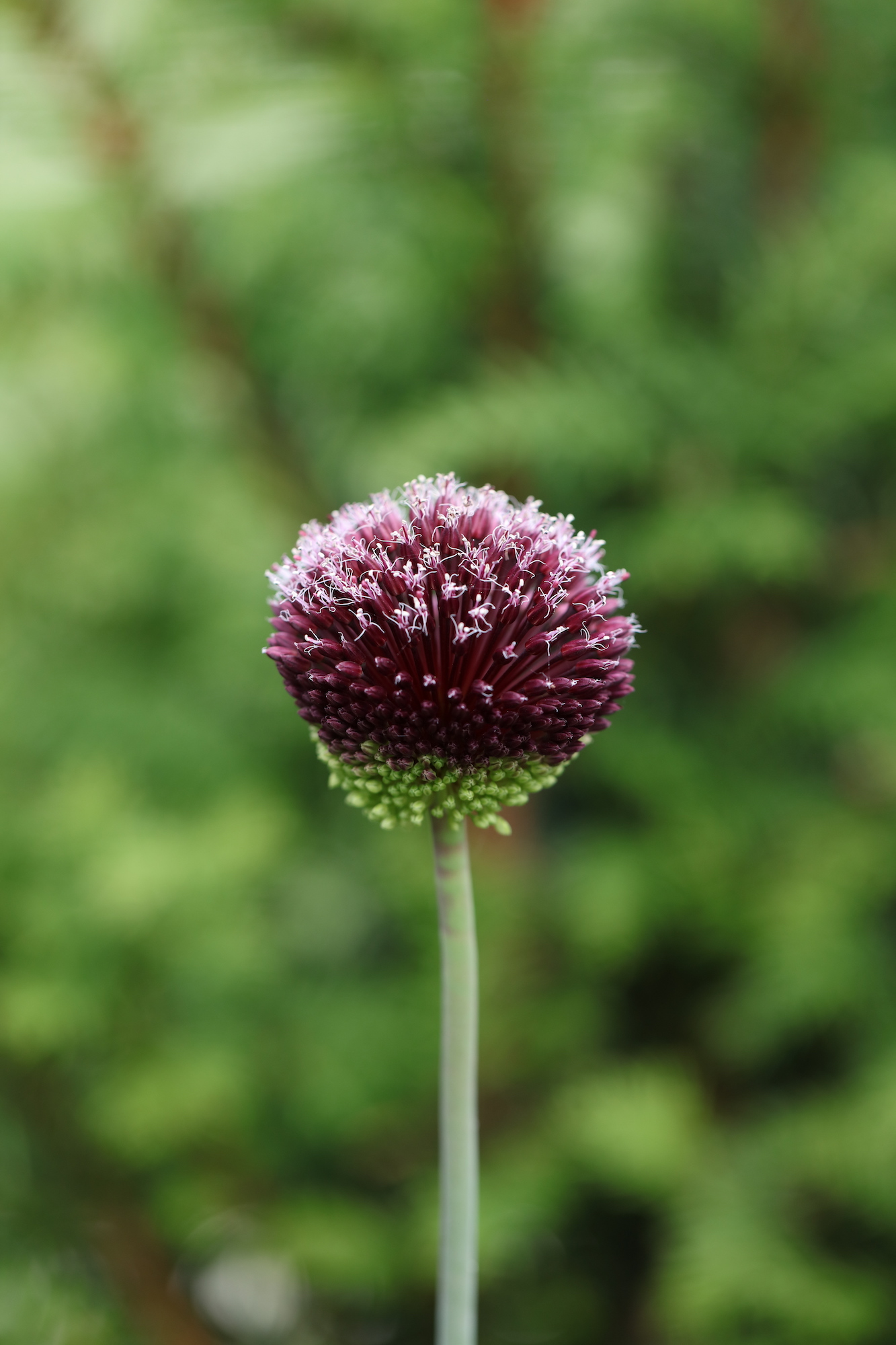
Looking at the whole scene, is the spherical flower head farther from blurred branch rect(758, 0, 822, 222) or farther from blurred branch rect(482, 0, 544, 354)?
blurred branch rect(758, 0, 822, 222)

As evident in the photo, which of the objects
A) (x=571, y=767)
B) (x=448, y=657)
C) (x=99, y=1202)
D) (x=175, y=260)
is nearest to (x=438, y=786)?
(x=448, y=657)

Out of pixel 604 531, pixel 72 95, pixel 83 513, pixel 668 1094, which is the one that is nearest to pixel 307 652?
pixel 604 531

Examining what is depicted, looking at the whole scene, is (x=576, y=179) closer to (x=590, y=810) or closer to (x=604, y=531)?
(x=604, y=531)

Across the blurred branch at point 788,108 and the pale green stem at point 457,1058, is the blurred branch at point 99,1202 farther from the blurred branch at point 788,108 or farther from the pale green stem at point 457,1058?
the blurred branch at point 788,108

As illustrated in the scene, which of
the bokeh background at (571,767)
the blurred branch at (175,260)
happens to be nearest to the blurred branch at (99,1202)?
the bokeh background at (571,767)

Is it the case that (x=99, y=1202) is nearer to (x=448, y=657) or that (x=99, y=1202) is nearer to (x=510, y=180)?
(x=448, y=657)

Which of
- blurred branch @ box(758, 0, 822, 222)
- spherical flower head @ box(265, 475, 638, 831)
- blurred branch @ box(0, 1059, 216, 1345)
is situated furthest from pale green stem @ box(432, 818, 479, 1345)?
blurred branch @ box(758, 0, 822, 222)

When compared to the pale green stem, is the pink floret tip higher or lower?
higher
